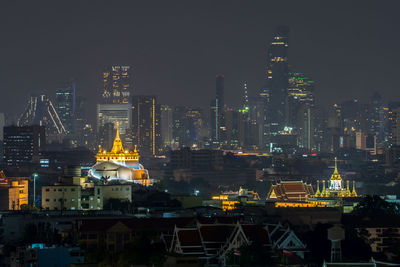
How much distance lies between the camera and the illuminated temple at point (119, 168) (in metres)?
178

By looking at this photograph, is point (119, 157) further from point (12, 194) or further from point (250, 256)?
point (250, 256)

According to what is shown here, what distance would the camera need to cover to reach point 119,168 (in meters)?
180

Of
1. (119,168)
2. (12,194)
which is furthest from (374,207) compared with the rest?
(12,194)

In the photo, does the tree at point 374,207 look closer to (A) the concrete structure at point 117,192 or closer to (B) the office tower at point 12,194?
(A) the concrete structure at point 117,192

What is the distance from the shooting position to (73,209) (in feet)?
463

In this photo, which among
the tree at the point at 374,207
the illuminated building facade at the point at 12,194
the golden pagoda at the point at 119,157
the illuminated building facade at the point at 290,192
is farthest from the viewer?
the golden pagoda at the point at 119,157

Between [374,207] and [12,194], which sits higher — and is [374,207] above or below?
below

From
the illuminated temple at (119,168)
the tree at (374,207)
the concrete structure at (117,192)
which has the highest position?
the illuminated temple at (119,168)

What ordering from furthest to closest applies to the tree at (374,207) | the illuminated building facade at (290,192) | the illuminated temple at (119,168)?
the illuminated building facade at (290,192) → the illuminated temple at (119,168) → the tree at (374,207)

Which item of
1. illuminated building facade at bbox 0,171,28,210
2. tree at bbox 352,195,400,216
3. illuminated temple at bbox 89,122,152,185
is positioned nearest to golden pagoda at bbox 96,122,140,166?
illuminated temple at bbox 89,122,152,185

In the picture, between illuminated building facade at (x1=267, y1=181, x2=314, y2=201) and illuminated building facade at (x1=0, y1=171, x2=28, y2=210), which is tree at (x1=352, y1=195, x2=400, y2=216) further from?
illuminated building facade at (x1=0, y1=171, x2=28, y2=210)

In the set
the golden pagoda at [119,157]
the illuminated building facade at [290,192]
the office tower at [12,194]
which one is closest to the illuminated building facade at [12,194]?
the office tower at [12,194]

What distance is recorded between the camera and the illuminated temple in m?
178

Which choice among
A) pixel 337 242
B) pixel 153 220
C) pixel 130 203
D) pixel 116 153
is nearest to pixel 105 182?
pixel 130 203
